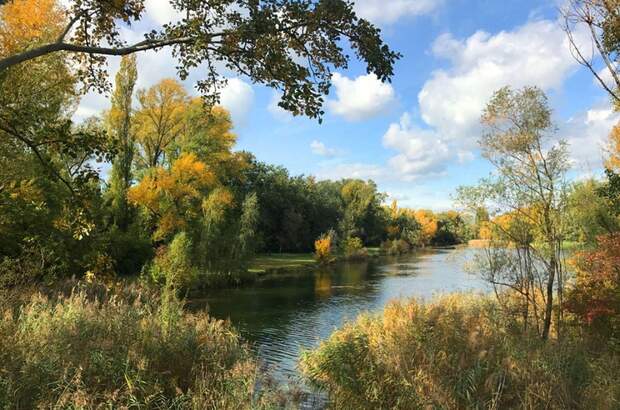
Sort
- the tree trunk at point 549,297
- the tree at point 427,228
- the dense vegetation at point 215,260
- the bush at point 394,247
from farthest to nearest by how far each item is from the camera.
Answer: the tree at point 427,228 → the bush at point 394,247 → the tree trunk at point 549,297 → the dense vegetation at point 215,260

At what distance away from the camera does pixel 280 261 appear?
51344 mm

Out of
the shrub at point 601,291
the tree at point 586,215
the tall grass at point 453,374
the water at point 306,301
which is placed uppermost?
the tree at point 586,215

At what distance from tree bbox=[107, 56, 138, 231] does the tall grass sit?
26.1 meters

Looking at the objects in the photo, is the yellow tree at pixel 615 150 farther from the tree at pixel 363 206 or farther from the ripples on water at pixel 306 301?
the tree at pixel 363 206

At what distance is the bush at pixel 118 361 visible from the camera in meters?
4.64

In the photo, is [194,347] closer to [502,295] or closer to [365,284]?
[502,295]

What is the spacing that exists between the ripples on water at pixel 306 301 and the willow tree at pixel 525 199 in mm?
1521

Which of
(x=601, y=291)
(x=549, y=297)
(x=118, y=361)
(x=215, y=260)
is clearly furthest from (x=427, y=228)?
(x=118, y=361)

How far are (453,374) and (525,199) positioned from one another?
351 inches

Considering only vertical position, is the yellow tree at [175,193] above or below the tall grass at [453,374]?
above

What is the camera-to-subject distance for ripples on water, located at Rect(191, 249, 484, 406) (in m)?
16.5

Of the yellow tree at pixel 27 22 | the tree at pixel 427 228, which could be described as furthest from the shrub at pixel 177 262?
the tree at pixel 427 228

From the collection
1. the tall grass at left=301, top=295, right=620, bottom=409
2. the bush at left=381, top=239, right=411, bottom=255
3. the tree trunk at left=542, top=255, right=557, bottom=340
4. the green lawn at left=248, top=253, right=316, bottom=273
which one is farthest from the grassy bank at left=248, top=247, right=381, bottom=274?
the tall grass at left=301, top=295, right=620, bottom=409

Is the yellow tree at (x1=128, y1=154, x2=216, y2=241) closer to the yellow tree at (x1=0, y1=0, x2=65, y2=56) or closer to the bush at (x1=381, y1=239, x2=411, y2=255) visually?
the yellow tree at (x1=0, y1=0, x2=65, y2=56)
